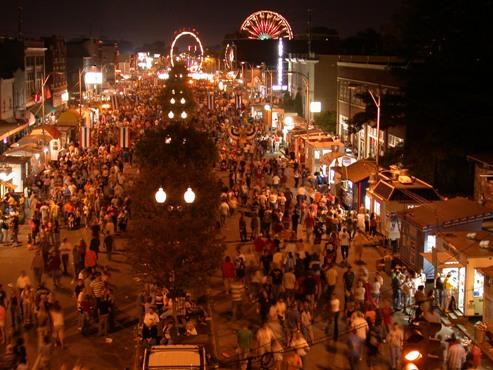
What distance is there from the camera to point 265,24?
98.2m

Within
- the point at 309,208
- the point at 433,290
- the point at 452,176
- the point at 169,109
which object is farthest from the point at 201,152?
the point at 169,109

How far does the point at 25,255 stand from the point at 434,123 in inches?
663

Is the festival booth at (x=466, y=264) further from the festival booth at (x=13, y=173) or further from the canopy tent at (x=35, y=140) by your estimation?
the canopy tent at (x=35, y=140)

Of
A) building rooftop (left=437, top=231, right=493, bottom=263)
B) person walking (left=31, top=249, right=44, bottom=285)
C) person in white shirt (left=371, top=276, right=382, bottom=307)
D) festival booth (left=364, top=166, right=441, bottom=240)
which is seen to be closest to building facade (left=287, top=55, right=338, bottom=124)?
festival booth (left=364, top=166, right=441, bottom=240)

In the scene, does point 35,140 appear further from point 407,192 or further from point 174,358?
point 174,358

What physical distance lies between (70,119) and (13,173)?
18.4m

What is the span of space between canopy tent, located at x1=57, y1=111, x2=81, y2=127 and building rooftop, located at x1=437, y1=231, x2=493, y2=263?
116ft

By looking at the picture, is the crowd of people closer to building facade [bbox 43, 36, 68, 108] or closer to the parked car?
the parked car

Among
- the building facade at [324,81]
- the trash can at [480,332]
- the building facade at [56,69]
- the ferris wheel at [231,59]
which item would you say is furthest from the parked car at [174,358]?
the ferris wheel at [231,59]

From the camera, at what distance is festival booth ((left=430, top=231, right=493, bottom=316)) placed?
1852cm

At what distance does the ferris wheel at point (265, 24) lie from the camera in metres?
97.3

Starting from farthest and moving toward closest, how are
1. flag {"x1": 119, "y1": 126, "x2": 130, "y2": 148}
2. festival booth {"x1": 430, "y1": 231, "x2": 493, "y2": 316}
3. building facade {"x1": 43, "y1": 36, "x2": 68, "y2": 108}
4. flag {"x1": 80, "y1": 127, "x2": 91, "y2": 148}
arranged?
building facade {"x1": 43, "y1": 36, "x2": 68, "y2": 108}, flag {"x1": 119, "y1": 126, "x2": 130, "y2": 148}, flag {"x1": 80, "y1": 127, "x2": 91, "y2": 148}, festival booth {"x1": 430, "y1": 231, "x2": 493, "y2": 316}

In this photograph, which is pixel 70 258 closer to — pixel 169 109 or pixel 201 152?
pixel 201 152

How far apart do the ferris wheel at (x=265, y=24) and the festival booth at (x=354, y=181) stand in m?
65.2
